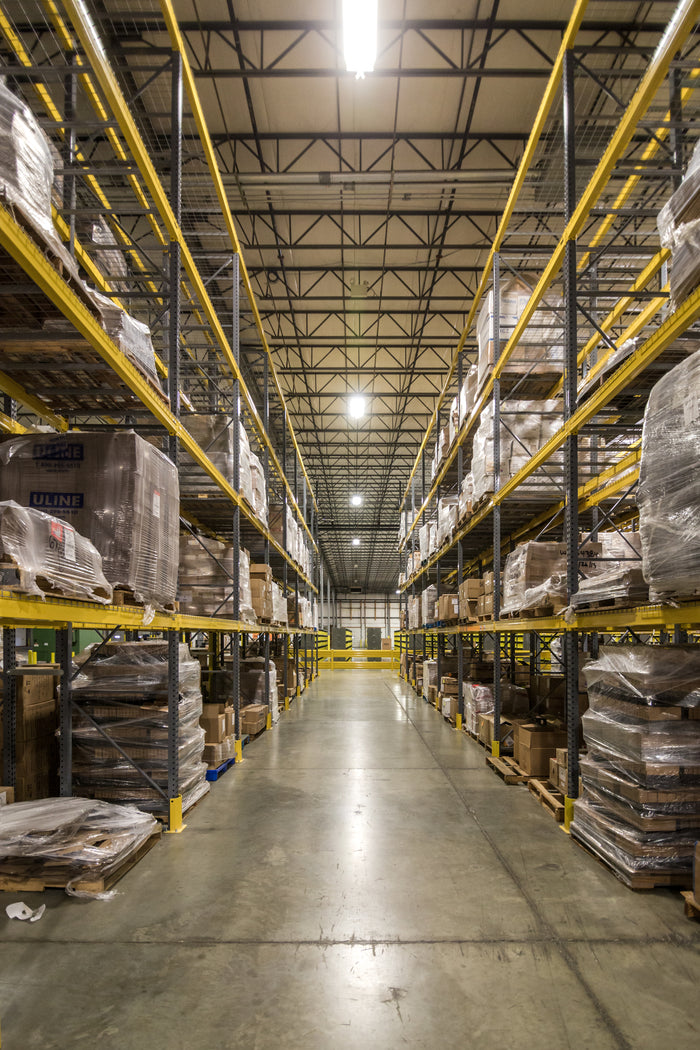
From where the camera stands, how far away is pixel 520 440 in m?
7.79

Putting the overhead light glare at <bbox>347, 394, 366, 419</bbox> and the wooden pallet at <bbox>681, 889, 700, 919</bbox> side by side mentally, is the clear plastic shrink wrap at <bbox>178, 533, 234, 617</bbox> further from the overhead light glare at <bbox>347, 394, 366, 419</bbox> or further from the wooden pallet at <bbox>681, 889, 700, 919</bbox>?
the overhead light glare at <bbox>347, 394, 366, 419</bbox>

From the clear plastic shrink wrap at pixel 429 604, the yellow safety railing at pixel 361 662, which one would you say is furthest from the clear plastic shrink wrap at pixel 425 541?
the yellow safety railing at pixel 361 662

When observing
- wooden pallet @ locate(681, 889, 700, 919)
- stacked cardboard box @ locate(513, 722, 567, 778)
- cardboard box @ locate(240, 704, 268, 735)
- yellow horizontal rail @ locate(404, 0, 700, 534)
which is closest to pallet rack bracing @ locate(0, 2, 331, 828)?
cardboard box @ locate(240, 704, 268, 735)

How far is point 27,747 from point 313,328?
12.6 meters

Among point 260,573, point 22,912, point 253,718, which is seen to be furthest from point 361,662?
point 22,912

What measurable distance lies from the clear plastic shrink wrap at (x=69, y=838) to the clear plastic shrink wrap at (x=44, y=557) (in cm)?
162

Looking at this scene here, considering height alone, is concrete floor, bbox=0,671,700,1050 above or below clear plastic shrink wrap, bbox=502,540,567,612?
below

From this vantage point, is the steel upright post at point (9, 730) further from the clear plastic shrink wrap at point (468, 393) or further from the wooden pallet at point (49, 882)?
the clear plastic shrink wrap at point (468, 393)

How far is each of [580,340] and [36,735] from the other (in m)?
8.71

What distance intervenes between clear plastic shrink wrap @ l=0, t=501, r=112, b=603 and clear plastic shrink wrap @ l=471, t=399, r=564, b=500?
5.45m

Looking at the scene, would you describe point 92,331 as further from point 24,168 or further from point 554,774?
point 554,774

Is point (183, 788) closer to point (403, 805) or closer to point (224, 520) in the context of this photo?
point (403, 805)

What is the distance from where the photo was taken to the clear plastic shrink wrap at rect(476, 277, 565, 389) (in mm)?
8008

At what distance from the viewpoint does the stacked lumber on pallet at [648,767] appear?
393 cm
